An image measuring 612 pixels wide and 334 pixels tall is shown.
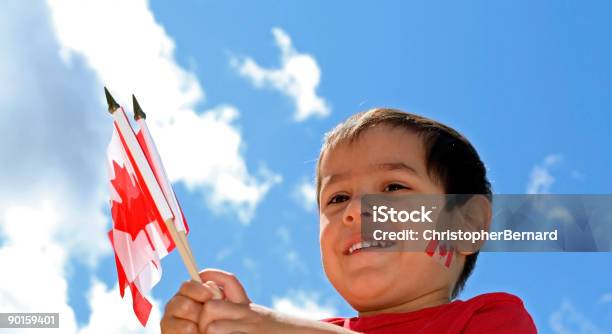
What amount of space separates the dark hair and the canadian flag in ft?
3.83

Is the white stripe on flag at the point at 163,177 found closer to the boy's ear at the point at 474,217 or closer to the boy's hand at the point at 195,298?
the boy's hand at the point at 195,298

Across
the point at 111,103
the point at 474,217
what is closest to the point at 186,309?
the point at 111,103

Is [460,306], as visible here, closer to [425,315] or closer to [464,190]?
[425,315]

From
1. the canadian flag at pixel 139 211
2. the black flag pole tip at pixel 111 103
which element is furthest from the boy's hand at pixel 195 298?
the black flag pole tip at pixel 111 103

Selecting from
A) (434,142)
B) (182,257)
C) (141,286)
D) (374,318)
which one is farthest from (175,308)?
(434,142)

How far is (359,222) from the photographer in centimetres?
426

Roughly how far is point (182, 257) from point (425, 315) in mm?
1200

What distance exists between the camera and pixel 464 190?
4.85 metres

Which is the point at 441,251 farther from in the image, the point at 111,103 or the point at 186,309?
the point at 111,103

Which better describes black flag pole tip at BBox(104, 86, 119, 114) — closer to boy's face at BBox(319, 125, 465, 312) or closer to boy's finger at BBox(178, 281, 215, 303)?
boy's finger at BBox(178, 281, 215, 303)

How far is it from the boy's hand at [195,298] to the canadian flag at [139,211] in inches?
10.8

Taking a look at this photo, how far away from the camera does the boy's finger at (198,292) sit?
3.52 meters

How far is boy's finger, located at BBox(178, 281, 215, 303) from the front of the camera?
352 centimetres

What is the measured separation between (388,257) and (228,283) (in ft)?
3.12
